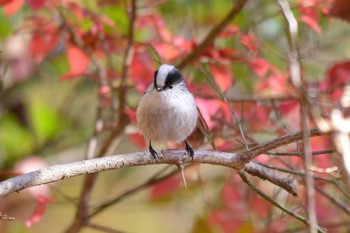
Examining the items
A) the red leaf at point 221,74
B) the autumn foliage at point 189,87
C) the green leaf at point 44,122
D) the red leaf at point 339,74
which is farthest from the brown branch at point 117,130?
the green leaf at point 44,122

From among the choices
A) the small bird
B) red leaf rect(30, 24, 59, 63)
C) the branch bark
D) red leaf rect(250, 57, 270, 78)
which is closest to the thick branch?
the branch bark

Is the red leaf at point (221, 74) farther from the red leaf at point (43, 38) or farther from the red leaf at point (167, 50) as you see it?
the red leaf at point (43, 38)

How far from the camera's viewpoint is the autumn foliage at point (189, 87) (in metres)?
1.86

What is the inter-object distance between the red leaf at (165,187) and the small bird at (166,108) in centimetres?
72

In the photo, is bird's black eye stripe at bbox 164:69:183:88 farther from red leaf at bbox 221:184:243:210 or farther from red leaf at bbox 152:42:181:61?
red leaf at bbox 221:184:243:210

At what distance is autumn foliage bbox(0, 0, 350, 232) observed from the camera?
1859 millimetres

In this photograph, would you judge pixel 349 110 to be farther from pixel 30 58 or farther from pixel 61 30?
pixel 30 58

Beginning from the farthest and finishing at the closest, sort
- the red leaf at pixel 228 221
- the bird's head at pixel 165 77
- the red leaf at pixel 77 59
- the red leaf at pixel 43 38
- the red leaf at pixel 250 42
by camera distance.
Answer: the red leaf at pixel 228 221 < the red leaf at pixel 43 38 < the red leaf at pixel 77 59 < the red leaf at pixel 250 42 < the bird's head at pixel 165 77

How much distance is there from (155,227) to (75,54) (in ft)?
5.82

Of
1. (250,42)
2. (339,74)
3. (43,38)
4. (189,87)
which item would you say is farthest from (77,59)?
(339,74)

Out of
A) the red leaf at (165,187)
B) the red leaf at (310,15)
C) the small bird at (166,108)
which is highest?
the red leaf at (310,15)

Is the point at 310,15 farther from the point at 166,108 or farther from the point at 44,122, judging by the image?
the point at 44,122

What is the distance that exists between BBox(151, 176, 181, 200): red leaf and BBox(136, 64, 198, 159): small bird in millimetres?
719

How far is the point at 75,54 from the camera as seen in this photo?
2.03 m
